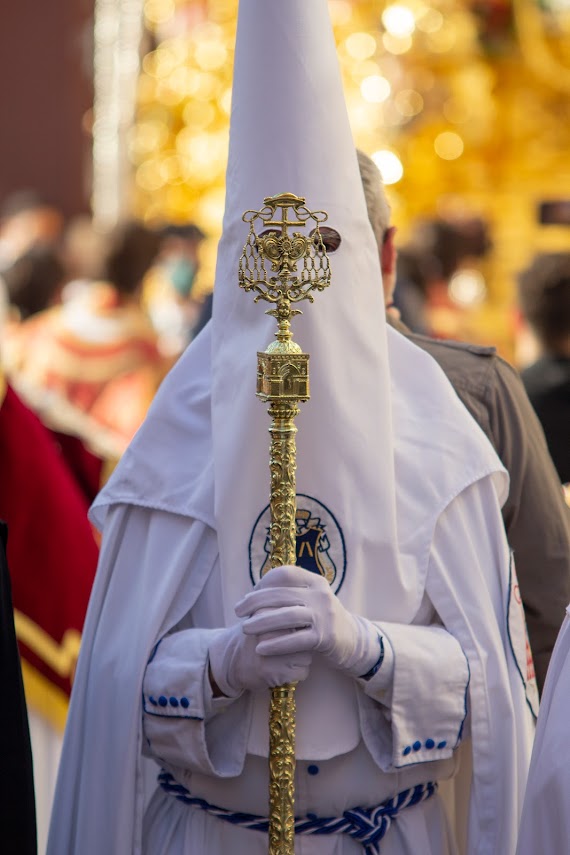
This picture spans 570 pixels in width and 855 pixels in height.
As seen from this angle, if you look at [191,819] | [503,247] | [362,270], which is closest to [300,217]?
[362,270]

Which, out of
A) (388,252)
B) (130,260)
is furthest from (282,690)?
(130,260)

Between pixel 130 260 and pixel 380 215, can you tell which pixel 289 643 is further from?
pixel 130 260

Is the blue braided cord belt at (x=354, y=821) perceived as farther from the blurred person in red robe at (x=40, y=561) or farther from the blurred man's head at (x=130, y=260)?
the blurred man's head at (x=130, y=260)

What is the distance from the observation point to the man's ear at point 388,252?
263 centimetres

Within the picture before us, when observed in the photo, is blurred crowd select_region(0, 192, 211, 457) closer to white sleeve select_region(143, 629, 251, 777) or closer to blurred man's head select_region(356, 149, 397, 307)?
blurred man's head select_region(356, 149, 397, 307)

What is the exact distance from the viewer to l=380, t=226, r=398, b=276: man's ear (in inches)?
104

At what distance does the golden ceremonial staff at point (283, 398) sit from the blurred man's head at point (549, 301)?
2.12m

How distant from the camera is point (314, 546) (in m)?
2.32

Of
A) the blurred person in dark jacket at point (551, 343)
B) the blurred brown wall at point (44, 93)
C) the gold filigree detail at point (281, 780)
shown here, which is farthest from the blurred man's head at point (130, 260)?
the blurred brown wall at point (44, 93)

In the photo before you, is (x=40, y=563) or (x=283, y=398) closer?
(x=283, y=398)

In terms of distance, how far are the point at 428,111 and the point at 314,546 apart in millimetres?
10624

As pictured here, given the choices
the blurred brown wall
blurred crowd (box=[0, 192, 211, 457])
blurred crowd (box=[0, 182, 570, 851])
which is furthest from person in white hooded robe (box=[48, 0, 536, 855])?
the blurred brown wall

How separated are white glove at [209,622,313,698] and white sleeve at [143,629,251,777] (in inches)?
1.6

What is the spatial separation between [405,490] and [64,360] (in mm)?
3502
